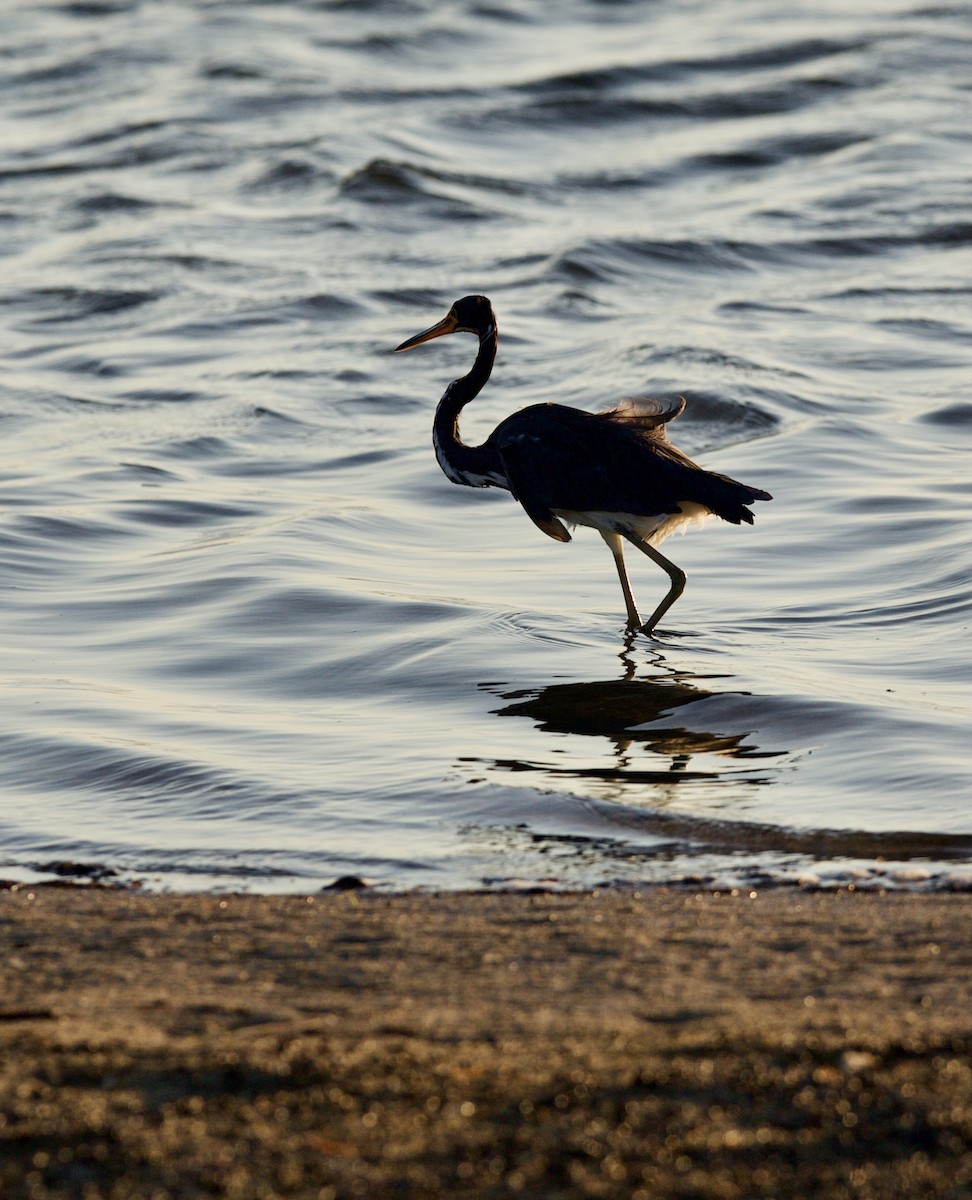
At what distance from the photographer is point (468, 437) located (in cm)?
1240

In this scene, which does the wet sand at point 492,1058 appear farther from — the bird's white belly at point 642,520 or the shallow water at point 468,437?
the bird's white belly at point 642,520

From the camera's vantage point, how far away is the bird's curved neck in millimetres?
8719

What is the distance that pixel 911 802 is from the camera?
5578 millimetres

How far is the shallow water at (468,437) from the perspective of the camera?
18.6 ft

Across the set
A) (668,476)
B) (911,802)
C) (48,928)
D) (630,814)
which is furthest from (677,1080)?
(668,476)

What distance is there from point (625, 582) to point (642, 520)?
34 cm

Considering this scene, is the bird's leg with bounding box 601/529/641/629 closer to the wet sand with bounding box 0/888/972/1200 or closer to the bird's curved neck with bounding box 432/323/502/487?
the bird's curved neck with bounding box 432/323/502/487

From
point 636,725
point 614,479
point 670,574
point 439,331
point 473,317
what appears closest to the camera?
point 636,725

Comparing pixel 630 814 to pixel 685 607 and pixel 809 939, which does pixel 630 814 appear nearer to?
pixel 809 939

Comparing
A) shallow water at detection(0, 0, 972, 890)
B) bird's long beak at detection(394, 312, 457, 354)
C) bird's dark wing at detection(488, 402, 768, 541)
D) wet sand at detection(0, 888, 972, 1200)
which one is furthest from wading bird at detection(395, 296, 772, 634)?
wet sand at detection(0, 888, 972, 1200)

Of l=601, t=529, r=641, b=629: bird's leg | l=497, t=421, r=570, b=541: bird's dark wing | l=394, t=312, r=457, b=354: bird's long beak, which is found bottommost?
l=601, t=529, r=641, b=629: bird's leg

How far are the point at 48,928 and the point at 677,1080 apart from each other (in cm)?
178

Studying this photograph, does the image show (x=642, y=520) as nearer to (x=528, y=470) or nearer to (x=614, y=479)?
(x=614, y=479)

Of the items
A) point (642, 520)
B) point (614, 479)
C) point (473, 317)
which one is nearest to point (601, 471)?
point (614, 479)
